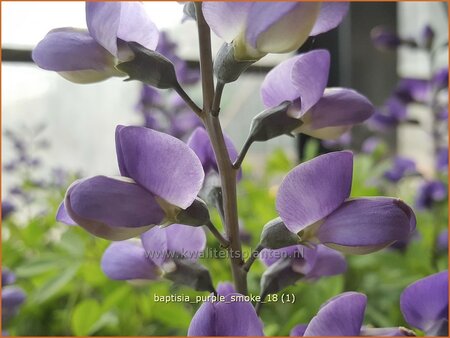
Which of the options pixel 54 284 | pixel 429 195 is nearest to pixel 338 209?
pixel 54 284

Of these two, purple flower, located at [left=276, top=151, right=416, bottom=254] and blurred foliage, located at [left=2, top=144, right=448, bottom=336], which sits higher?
purple flower, located at [left=276, top=151, right=416, bottom=254]

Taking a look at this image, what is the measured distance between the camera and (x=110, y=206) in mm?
264

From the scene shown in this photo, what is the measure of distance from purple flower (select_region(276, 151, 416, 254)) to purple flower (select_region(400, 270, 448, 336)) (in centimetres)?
3

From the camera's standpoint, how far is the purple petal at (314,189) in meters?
0.27

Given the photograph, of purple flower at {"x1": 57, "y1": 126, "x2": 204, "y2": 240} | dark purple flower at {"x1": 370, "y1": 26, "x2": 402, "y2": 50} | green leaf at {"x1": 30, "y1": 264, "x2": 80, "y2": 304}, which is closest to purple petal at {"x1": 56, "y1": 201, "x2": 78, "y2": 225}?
purple flower at {"x1": 57, "y1": 126, "x2": 204, "y2": 240}

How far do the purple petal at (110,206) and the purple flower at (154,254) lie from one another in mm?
65

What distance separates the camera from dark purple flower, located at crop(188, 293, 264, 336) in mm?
267

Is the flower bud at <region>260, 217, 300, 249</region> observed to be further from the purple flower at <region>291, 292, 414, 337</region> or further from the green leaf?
the green leaf

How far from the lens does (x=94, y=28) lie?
0.28 metres

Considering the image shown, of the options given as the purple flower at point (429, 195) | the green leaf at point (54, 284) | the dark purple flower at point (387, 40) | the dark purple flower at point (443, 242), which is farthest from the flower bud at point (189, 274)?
the dark purple flower at point (387, 40)

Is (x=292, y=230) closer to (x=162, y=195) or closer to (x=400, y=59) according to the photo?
(x=162, y=195)

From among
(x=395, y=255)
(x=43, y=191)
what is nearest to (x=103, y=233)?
(x=395, y=255)

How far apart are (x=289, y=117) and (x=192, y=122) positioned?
0.72 meters

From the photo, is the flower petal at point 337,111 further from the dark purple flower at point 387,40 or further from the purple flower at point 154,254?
the dark purple flower at point 387,40
